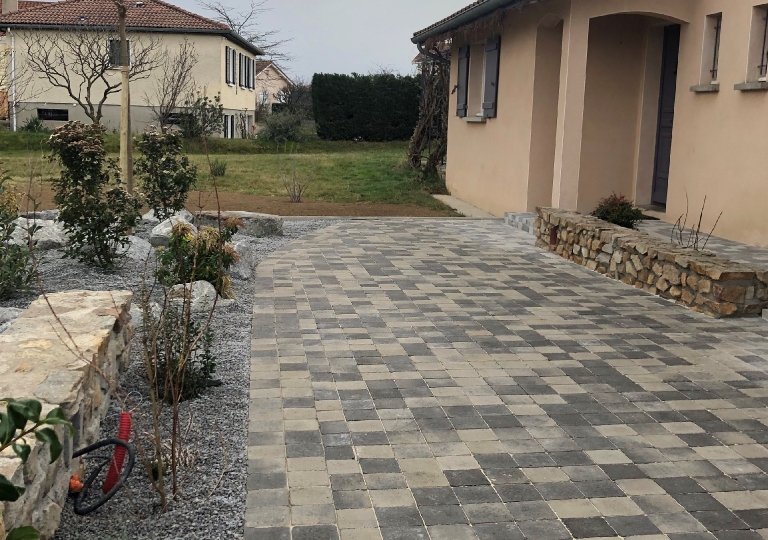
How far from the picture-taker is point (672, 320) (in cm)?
641

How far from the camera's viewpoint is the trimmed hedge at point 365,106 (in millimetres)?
29875

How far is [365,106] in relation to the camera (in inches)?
1182

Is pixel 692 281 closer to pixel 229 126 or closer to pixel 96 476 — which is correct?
pixel 96 476

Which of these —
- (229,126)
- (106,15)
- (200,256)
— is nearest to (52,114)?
(106,15)

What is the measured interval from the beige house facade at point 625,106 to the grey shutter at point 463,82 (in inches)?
19.3

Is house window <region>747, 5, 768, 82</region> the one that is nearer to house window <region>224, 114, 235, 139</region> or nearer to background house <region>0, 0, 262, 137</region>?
background house <region>0, 0, 262, 137</region>

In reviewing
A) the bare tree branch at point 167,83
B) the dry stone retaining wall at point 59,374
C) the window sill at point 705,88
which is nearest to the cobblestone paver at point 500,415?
the dry stone retaining wall at point 59,374

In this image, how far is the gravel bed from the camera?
3.08 m

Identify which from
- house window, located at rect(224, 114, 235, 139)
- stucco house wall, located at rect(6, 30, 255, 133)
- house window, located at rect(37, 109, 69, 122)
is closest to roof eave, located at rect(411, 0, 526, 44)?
stucco house wall, located at rect(6, 30, 255, 133)

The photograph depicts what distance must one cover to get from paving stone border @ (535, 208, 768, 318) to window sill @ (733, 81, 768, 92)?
88.5 inches

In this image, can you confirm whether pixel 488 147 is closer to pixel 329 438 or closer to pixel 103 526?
pixel 329 438

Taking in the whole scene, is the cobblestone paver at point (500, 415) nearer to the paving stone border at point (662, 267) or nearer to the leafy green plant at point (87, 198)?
the paving stone border at point (662, 267)

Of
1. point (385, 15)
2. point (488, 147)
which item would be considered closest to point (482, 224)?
point (488, 147)

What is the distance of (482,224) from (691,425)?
26.3 ft
